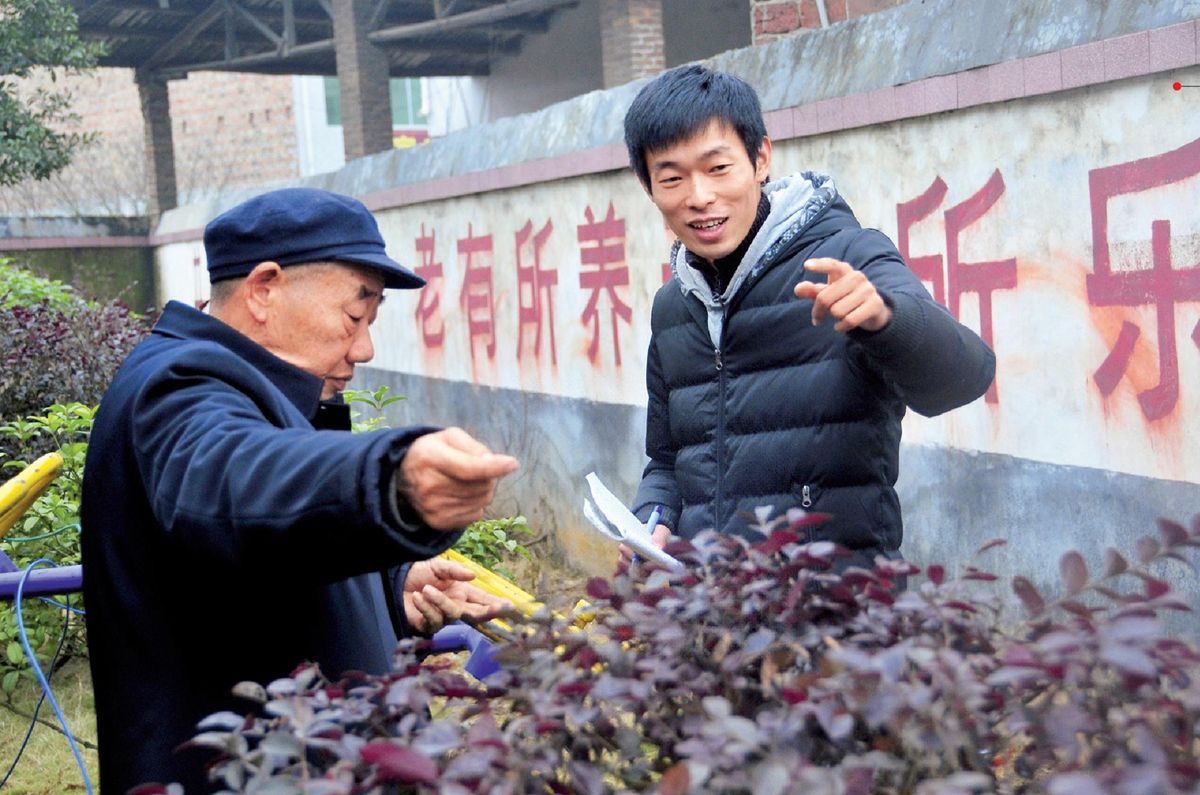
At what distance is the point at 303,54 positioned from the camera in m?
16.2

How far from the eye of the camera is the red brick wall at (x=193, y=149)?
73.0 ft

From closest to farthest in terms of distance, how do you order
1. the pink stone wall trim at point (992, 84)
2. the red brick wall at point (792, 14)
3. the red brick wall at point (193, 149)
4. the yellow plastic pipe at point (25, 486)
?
the yellow plastic pipe at point (25, 486), the pink stone wall trim at point (992, 84), the red brick wall at point (792, 14), the red brick wall at point (193, 149)

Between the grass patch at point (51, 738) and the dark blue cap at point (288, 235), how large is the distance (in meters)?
2.86

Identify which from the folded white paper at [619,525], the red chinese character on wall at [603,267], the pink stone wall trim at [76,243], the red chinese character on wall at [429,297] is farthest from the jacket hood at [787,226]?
the pink stone wall trim at [76,243]

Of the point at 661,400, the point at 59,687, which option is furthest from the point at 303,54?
the point at 661,400

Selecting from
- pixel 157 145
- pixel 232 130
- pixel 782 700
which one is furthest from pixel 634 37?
pixel 232 130

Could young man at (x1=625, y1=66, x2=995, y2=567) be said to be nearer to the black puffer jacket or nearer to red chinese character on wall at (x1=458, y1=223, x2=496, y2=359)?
the black puffer jacket

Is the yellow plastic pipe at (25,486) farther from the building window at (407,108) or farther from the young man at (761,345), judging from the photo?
the building window at (407,108)

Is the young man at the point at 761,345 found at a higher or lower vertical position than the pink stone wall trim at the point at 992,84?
lower

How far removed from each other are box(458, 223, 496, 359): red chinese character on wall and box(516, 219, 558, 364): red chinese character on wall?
1.21 ft

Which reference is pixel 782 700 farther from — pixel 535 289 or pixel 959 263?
pixel 535 289

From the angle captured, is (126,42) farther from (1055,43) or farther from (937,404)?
(937,404)

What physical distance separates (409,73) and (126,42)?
Answer: 3.24 metres

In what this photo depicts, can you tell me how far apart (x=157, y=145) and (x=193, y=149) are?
6.34 metres
